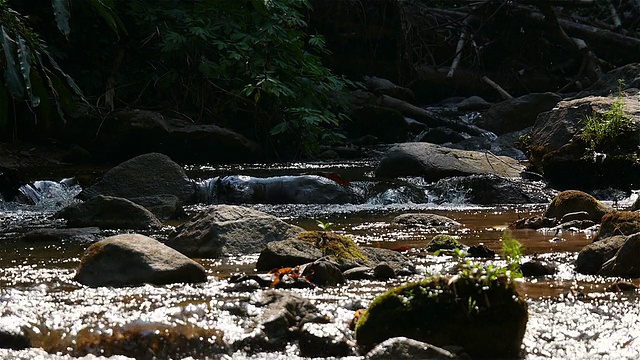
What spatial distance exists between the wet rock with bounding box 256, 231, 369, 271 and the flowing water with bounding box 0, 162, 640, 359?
0.14 meters

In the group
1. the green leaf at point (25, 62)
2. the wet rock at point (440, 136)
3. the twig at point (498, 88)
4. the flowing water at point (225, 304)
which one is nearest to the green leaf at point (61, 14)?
the green leaf at point (25, 62)

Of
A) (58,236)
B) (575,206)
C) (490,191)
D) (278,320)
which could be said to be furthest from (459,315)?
(490,191)

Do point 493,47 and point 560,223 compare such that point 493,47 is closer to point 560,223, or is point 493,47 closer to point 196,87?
point 196,87

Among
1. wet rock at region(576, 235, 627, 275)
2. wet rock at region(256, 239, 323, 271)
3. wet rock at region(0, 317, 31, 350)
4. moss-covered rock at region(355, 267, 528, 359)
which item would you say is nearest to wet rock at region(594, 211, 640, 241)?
wet rock at region(576, 235, 627, 275)

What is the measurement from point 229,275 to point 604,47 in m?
13.7

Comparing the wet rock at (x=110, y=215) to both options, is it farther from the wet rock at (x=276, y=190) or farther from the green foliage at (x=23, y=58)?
the wet rock at (x=276, y=190)

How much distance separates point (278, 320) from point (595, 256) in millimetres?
1878

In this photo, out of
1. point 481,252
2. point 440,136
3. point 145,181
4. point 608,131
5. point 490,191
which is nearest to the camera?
point 481,252

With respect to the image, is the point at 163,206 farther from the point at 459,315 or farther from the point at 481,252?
the point at 459,315

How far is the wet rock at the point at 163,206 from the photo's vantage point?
7.34 m

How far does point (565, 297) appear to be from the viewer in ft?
12.5

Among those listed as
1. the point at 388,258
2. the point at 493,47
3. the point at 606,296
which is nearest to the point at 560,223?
the point at 388,258

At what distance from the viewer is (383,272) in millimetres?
4270

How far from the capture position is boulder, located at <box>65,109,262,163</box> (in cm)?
1123
